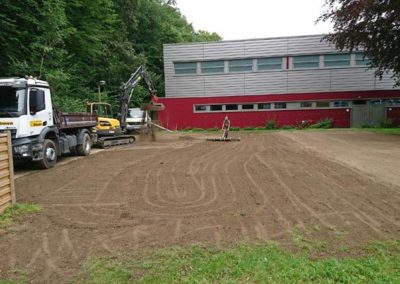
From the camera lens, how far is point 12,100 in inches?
483

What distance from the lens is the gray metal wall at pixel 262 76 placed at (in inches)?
1455

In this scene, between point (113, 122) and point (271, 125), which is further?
point (271, 125)

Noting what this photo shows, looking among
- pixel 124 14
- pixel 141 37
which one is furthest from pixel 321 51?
pixel 141 37

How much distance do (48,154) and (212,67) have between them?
2734 cm

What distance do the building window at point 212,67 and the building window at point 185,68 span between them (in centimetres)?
89

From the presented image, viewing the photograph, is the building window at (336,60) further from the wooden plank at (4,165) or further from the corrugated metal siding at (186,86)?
the wooden plank at (4,165)

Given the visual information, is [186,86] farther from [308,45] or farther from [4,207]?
[4,207]

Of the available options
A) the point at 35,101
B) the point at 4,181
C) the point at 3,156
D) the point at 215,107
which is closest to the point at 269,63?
the point at 215,107

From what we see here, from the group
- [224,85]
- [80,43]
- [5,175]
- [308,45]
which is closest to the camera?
[5,175]

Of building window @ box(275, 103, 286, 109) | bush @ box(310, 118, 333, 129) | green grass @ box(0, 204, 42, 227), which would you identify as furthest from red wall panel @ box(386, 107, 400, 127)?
green grass @ box(0, 204, 42, 227)

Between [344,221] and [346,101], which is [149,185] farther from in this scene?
[346,101]

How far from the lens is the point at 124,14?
1558 inches

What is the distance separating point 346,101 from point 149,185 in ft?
102

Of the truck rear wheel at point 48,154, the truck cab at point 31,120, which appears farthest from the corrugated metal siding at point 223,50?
the truck rear wheel at point 48,154
